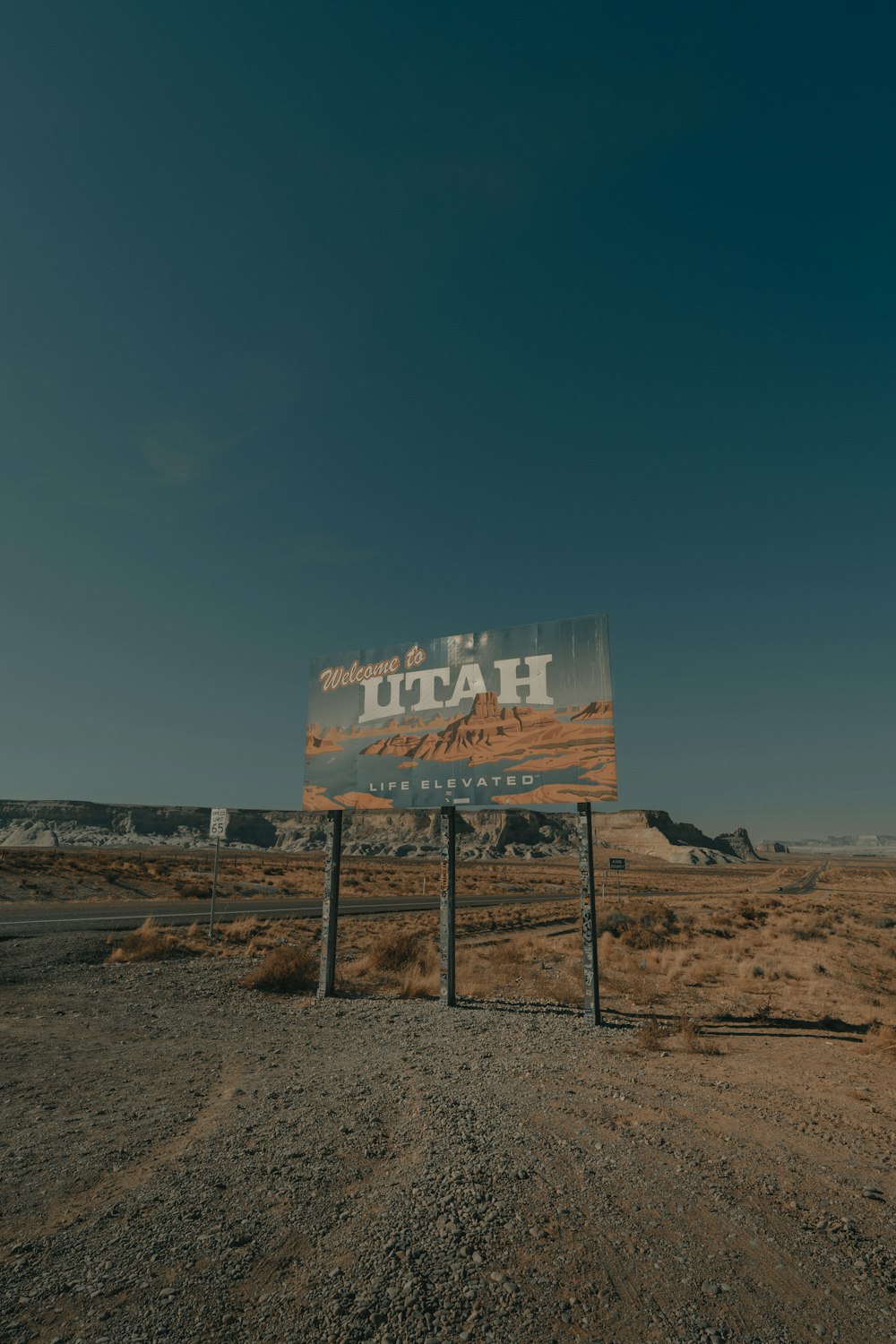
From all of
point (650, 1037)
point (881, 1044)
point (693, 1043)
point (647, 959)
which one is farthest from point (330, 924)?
point (647, 959)

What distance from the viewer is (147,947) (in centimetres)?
1811

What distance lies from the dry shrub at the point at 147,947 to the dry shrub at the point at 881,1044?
16.4 m

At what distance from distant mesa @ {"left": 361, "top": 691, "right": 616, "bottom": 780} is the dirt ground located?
4809 mm

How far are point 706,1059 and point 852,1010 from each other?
6.51 m

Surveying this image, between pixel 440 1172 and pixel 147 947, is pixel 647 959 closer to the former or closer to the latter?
pixel 147 947

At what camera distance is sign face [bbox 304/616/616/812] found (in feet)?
42.1

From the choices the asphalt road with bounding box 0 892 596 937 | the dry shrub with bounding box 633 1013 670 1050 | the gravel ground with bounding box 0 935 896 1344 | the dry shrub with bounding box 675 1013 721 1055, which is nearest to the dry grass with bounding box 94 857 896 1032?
the dry shrub with bounding box 675 1013 721 1055

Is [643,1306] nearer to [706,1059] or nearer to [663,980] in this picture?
[706,1059]

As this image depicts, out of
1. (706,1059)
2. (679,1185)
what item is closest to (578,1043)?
(706,1059)

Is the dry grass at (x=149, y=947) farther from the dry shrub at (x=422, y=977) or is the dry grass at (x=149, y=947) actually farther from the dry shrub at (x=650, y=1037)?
the dry shrub at (x=650, y=1037)

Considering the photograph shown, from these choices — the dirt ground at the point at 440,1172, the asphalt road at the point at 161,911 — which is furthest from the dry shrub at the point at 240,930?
the dirt ground at the point at 440,1172

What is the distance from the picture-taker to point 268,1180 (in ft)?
18.4

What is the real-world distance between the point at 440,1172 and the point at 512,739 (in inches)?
334

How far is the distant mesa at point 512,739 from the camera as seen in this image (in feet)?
41.6
